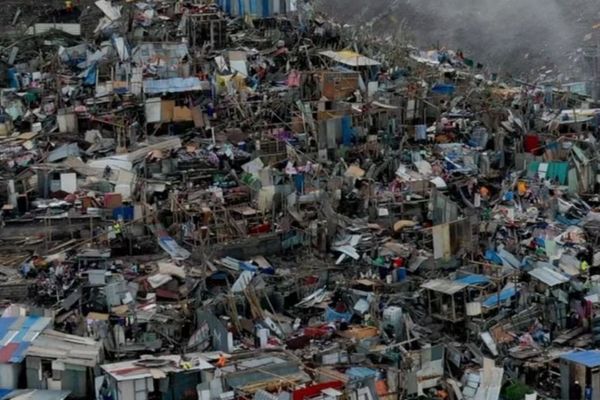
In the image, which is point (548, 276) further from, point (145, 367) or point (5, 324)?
point (5, 324)

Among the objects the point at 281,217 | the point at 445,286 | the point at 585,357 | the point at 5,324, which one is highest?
the point at 281,217

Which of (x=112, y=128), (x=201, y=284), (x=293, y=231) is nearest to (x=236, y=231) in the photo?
(x=293, y=231)

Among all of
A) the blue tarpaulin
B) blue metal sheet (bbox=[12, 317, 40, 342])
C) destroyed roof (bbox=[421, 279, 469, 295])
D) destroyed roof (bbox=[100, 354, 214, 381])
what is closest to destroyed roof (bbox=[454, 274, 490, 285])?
destroyed roof (bbox=[421, 279, 469, 295])

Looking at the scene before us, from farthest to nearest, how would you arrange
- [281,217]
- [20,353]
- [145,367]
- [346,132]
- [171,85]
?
1. [171,85]
2. [346,132]
3. [281,217]
4. [20,353]
5. [145,367]

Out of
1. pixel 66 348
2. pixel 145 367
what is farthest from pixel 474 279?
pixel 66 348

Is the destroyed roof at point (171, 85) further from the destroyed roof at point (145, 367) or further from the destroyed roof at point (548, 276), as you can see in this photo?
the destroyed roof at point (145, 367)
